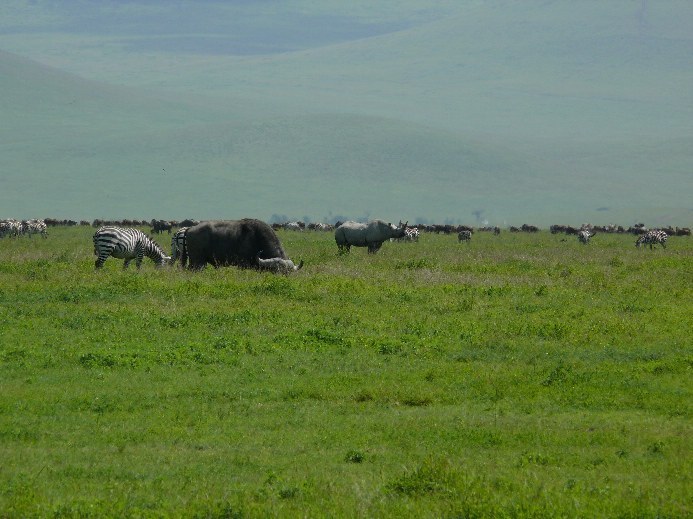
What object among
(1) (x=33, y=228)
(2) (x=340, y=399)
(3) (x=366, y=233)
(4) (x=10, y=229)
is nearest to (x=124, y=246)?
(3) (x=366, y=233)

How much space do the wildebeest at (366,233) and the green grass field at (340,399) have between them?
18292mm

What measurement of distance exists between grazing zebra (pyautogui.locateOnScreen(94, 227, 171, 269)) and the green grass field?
439 cm

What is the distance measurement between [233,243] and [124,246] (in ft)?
10.6

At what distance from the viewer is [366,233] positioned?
46.3 m

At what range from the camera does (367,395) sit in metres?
16.1

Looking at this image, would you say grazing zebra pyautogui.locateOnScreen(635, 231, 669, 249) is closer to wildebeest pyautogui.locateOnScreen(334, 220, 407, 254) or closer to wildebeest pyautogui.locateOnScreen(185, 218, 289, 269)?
wildebeest pyautogui.locateOnScreen(334, 220, 407, 254)

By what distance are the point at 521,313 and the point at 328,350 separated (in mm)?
5895

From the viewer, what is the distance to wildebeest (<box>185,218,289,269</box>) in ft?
106

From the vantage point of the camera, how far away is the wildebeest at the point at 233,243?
1271 inches

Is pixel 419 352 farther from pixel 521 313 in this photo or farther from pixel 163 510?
pixel 163 510

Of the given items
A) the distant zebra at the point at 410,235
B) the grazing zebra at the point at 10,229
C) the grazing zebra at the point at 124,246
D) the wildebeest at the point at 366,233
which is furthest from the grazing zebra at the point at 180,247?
the grazing zebra at the point at 10,229

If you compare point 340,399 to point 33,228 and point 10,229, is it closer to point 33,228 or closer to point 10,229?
point 10,229

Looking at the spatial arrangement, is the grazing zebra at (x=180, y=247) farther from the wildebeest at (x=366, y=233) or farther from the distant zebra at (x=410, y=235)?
the distant zebra at (x=410, y=235)

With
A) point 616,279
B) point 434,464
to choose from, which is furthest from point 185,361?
point 616,279
